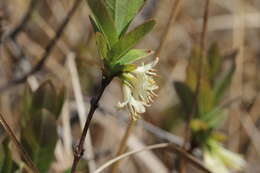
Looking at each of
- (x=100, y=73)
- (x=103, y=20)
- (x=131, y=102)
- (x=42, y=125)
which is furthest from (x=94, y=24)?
(x=100, y=73)

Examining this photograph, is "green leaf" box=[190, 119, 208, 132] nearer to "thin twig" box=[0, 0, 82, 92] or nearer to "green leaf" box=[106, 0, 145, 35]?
"thin twig" box=[0, 0, 82, 92]

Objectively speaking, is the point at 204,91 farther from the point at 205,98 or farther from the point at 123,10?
the point at 123,10

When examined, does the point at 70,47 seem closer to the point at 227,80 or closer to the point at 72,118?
the point at 72,118

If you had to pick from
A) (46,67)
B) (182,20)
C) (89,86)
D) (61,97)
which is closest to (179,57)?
(182,20)

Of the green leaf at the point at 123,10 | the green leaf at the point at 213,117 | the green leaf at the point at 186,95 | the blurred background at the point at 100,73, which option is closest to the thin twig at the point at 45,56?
the blurred background at the point at 100,73

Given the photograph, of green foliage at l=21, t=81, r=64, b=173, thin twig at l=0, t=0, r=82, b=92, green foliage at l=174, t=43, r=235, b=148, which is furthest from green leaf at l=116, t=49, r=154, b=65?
thin twig at l=0, t=0, r=82, b=92
